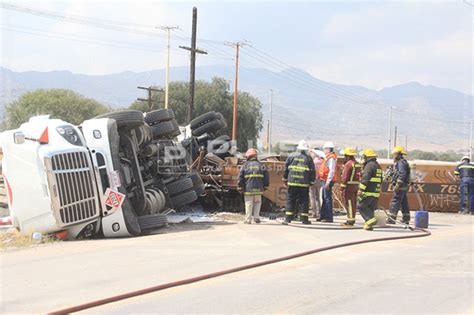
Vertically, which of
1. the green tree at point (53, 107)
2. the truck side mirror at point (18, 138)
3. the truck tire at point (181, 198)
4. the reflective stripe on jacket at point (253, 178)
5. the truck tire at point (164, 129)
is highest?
the green tree at point (53, 107)

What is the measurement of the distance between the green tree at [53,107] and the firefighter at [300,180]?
197ft

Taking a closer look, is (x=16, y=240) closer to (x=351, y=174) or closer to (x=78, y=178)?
(x=78, y=178)

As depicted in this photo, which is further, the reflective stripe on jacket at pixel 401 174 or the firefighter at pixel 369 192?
the reflective stripe on jacket at pixel 401 174

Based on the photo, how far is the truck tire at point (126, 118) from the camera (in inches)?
468

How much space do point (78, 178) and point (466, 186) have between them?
1142 cm

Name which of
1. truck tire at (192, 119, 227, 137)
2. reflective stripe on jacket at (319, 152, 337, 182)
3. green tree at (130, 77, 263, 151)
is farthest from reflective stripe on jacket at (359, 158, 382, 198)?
green tree at (130, 77, 263, 151)

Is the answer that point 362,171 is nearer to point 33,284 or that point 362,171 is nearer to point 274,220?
point 274,220

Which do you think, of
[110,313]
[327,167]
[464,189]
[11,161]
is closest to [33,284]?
[110,313]

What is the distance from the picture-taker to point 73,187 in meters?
10.6

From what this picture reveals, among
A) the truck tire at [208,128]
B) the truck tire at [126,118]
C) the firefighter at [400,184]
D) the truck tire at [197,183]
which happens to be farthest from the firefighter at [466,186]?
the truck tire at [126,118]

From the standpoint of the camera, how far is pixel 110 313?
5.98 metres

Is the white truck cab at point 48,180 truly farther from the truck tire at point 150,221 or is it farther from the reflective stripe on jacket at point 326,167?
the reflective stripe on jacket at point 326,167

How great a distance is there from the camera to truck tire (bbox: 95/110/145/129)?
11891 mm

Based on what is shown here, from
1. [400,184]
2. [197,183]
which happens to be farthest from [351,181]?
[197,183]
